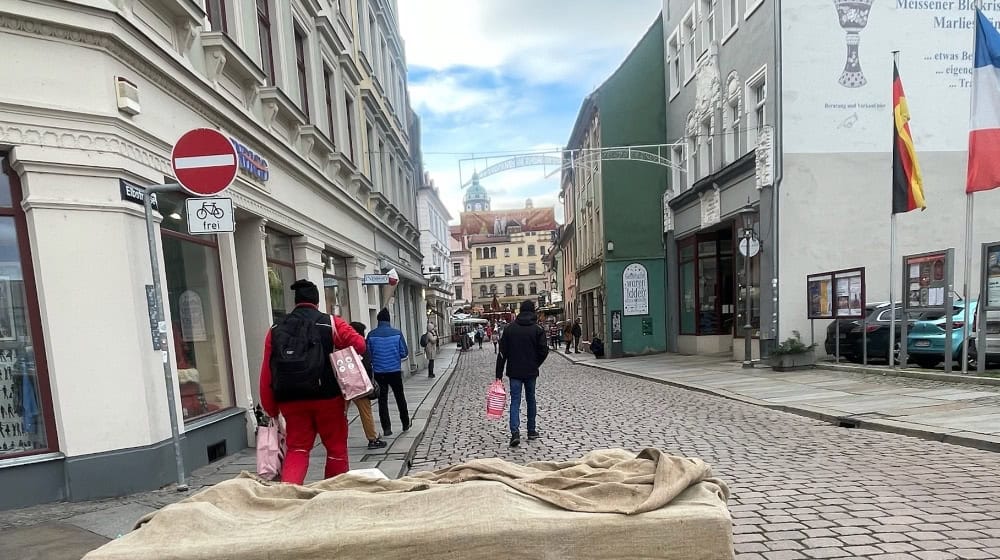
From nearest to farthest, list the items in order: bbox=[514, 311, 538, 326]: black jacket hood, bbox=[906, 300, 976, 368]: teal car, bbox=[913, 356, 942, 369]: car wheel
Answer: bbox=[514, 311, 538, 326]: black jacket hood < bbox=[906, 300, 976, 368]: teal car < bbox=[913, 356, 942, 369]: car wheel

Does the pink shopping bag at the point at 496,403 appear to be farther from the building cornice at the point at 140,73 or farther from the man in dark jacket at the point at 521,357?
the building cornice at the point at 140,73

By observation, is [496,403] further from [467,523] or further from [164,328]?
[467,523]

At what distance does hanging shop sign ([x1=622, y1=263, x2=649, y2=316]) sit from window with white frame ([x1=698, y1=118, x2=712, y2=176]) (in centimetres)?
505

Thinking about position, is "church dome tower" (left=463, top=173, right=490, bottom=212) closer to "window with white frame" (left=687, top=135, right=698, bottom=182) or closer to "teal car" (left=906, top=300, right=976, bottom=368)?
"window with white frame" (left=687, top=135, right=698, bottom=182)

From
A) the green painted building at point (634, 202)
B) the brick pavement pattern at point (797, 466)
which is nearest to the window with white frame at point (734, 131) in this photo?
the green painted building at point (634, 202)

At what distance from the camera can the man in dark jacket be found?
644 centimetres

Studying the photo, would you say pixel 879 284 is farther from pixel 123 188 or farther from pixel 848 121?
pixel 123 188

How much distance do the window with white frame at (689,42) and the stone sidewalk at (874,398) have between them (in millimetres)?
11502

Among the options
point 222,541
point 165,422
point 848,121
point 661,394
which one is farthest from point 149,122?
point 848,121

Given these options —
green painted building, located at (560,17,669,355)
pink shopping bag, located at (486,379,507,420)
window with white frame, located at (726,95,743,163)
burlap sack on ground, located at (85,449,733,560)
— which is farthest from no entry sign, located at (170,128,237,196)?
green painted building, located at (560,17,669,355)

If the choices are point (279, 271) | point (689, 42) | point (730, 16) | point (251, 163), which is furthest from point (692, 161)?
point (251, 163)

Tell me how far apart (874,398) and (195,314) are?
32.5 ft

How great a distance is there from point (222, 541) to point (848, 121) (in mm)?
16099

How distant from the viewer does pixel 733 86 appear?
1548 centimetres
